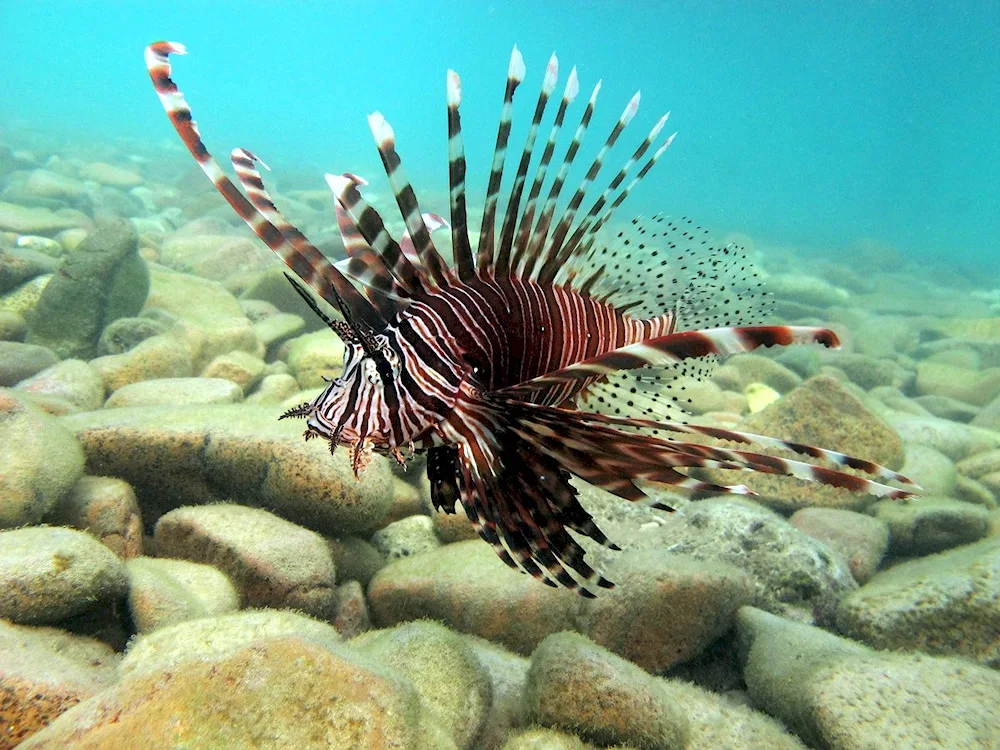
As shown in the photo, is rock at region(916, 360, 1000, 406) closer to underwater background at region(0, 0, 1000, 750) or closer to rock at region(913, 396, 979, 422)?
underwater background at region(0, 0, 1000, 750)

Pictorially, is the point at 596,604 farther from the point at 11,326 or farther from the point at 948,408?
the point at 948,408

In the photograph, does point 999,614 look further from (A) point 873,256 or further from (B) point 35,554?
(A) point 873,256

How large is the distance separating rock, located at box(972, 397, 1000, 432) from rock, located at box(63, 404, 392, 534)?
29.5 ft

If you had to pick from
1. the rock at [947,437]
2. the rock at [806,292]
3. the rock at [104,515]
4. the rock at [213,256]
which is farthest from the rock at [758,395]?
the rock at [806,292]

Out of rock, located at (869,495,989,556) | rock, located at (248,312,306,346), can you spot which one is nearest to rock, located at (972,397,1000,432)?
rock, located at (869,495,989,556)

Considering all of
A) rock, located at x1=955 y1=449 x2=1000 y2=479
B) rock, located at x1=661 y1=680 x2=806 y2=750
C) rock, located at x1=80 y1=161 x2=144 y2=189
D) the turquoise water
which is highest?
the turquoise water

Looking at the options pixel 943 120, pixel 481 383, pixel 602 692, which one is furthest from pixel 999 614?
pixel 943 120

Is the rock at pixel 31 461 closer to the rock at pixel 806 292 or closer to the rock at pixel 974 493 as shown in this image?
the rock at pixel 974 493

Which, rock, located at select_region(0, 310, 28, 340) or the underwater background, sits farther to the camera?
rock, located at select_region(0, 310, 28, 340)

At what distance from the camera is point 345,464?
348 cm

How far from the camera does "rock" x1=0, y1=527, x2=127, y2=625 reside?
2371mm

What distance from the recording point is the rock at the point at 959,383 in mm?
9672

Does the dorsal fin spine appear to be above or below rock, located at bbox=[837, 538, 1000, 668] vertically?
above

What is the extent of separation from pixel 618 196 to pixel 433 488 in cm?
170
